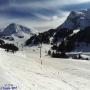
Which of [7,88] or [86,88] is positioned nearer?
[7,88]

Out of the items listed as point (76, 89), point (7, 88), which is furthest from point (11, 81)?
point (76, 89)

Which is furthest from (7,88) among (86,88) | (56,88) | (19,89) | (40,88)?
(86,88)

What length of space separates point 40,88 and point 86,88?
31.3 ft

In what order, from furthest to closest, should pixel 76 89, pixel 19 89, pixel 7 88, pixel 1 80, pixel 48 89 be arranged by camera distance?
pixel 76 89 → pixel 48 89 → pixel 1 80 → pixel 19 89 → pixel 7 88

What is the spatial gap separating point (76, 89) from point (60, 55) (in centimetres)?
12285

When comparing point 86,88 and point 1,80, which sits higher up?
point 1,80

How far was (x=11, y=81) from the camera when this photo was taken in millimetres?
34469

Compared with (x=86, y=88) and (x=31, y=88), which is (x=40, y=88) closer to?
(x=31, y=88)

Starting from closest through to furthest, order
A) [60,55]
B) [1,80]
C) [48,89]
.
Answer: [1,80]
[48,89]
[60,55]

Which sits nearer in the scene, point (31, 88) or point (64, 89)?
point (31, 88)

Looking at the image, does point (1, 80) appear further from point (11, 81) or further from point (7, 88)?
point (7, 88)

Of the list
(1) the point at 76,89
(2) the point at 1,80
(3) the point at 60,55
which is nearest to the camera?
(2) the point at 1,80

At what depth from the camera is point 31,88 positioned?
111ft

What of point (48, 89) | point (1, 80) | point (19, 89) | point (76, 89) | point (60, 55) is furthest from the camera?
point (60, 55)
